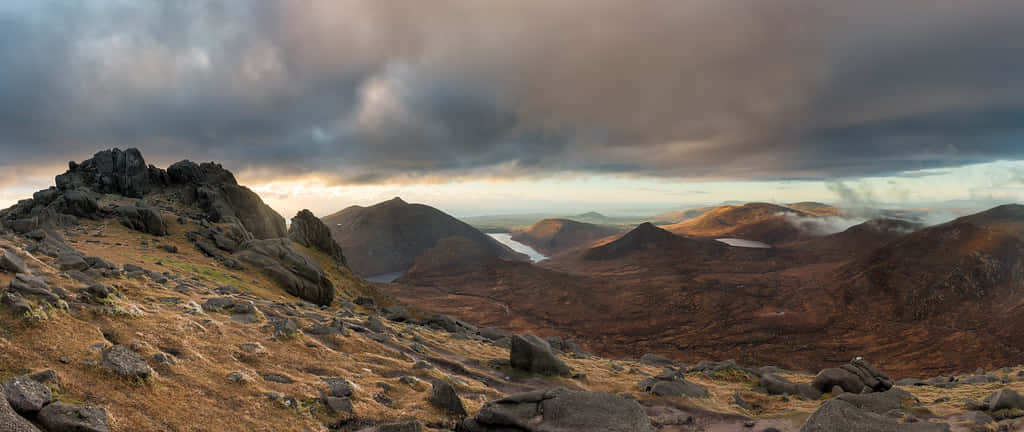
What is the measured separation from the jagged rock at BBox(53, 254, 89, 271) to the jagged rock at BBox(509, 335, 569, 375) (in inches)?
913

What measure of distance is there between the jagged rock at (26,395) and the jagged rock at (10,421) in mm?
832

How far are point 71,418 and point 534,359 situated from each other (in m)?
21.3

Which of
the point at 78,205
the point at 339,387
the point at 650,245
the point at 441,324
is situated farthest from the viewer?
the point at 650,245

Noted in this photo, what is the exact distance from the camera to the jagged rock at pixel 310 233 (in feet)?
238

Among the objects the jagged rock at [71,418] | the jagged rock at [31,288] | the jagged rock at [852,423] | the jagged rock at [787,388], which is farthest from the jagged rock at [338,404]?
the jagged rock at [787,388]

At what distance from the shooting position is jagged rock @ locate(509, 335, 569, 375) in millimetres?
25359

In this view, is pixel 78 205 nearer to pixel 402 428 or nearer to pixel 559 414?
pixel 402 428

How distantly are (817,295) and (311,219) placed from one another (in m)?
109

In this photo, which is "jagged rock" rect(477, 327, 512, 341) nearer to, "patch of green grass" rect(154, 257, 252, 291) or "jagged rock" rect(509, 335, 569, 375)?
"jagged rock" rect(509, 335, 569, 375)

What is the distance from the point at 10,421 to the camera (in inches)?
245

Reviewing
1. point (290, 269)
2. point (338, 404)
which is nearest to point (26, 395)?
point (338, 404)

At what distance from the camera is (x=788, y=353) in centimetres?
5978

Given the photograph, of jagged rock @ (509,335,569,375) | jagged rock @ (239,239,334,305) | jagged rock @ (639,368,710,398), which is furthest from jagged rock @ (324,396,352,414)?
jagged rock @ (239,239,334,305)

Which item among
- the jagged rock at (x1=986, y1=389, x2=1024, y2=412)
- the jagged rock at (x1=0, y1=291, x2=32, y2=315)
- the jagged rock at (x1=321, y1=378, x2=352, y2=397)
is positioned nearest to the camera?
the jagged rock at (x1=0, y1=291, x2=32, y2=315)
